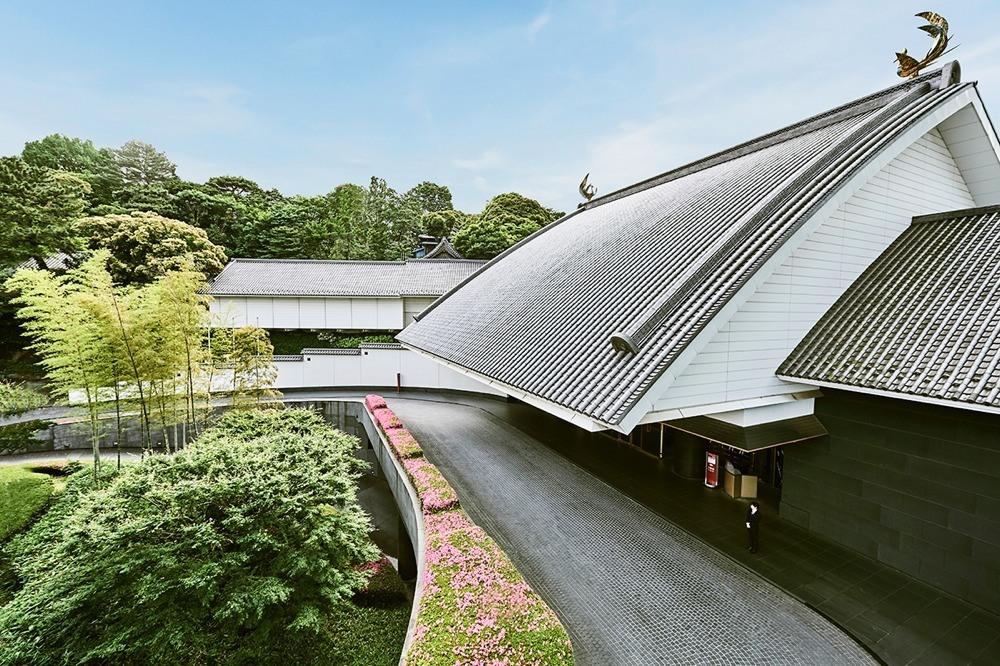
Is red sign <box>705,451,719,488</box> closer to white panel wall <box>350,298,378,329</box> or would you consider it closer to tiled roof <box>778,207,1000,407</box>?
tiled roof <box>778,207,1000,407</box>

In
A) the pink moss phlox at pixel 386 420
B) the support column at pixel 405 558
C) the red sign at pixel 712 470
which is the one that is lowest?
the support column at pixel 405 558

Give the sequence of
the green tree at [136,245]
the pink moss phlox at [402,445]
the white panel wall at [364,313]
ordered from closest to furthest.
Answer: the pink moss phlox at [402,445]
the green tree at [136,245]
the white panel wall at [364,313]

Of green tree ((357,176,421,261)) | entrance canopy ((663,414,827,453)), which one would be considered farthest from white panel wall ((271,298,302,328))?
entrance canopy ((663,414,827,453))

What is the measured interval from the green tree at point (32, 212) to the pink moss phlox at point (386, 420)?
19086 millimetres

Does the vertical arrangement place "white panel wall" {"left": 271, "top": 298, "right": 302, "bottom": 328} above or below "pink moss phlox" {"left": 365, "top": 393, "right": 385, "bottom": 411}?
above

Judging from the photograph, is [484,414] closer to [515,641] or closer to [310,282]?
[515,641]

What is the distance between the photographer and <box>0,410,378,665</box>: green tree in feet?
15.8

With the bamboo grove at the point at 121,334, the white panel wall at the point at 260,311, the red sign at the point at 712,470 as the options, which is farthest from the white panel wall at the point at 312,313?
the red sign at the point at 712,470

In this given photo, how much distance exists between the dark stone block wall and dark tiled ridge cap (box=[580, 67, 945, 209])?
264 inches

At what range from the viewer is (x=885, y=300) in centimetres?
634

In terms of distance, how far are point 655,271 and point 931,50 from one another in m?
6.54

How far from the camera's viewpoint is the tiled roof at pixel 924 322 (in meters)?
4.87

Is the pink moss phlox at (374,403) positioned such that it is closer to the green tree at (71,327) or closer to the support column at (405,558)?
the support column at (405,558)

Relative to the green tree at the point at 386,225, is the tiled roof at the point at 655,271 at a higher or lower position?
lower
